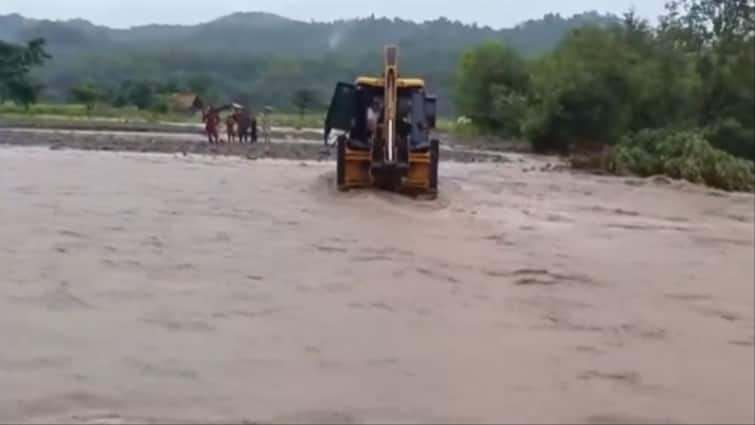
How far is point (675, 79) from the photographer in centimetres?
3316

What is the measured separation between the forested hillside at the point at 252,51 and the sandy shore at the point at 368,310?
70.4ft

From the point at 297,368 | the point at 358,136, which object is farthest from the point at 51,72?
the point at 297,368

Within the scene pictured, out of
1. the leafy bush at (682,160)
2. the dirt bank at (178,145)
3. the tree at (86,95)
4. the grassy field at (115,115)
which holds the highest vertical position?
the leafy bush at (682,160)

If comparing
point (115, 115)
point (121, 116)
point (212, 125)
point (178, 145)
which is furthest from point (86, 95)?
point (178, 145)

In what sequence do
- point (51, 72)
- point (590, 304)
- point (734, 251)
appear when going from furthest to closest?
point (51, 72), point (734, 251), point (590, 304)

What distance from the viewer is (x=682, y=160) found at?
82.0ft

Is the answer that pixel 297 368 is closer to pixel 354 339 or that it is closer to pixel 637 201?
pixel 354 339

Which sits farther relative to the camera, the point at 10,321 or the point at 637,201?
the point at 637,201

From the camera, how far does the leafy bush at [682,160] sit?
23.1m

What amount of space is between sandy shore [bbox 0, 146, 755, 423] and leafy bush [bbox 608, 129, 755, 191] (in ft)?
10.1

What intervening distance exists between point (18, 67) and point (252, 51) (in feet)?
46.1

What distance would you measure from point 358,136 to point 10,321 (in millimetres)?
12022

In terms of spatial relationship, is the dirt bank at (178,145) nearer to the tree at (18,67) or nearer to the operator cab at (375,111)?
the operator cab at (375,111)

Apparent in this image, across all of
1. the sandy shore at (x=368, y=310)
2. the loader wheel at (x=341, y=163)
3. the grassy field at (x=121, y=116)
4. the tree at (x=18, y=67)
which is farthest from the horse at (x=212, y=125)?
the tree at (x=18, y=67)
